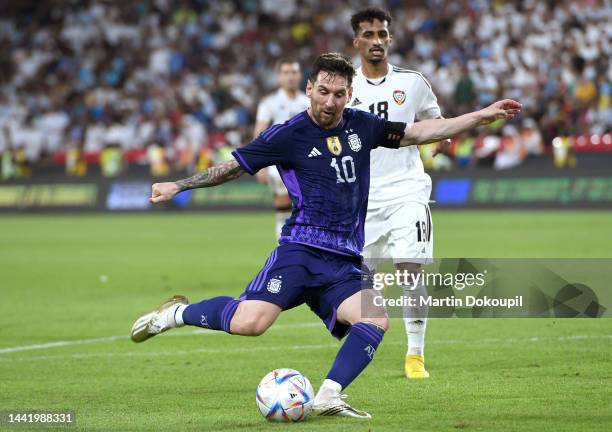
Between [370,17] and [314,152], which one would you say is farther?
[370,17]

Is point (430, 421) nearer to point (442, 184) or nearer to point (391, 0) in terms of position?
point (442, 184)

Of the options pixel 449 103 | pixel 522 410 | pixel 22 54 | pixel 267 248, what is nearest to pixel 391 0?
pixel 449 103

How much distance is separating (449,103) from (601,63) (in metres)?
3.90

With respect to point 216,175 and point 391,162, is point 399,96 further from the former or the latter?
point 216,175

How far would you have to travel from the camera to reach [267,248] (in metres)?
19.6

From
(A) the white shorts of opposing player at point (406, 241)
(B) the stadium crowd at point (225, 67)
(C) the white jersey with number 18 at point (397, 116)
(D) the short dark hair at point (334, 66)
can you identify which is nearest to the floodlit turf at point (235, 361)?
(A) the white shorts of opposing player at point (406, 241)

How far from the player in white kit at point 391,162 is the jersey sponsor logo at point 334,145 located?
175cm

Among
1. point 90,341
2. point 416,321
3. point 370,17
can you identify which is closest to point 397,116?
point 370,17

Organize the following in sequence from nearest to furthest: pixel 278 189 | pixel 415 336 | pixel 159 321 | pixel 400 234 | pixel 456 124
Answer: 1. pixel 456 124
2. pixel 159 321
3. pixel 415 336
4. pixel 400 234
5. pixel 278 189

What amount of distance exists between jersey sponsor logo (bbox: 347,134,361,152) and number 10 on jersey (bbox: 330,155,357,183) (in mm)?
68

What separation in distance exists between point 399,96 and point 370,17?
0.64 metres

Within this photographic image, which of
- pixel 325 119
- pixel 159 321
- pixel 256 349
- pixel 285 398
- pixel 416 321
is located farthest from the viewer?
pixel 256 349

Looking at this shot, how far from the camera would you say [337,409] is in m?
6.48

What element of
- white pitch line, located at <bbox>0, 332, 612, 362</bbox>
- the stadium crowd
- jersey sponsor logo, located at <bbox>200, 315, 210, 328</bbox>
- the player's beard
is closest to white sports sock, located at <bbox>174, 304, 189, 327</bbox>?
jersey sponsor logo, located at <bbox>200, 315, 210, 328</bbox>
